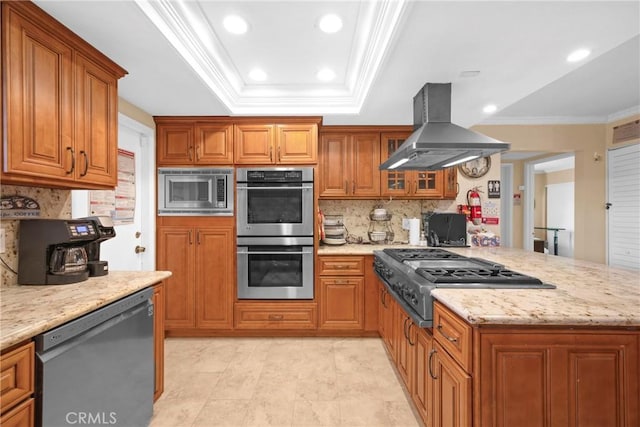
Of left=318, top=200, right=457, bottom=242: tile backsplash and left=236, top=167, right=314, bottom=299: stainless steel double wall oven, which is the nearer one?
left=236, top=167, right=314, bottom=299: stainless steel double wall oven

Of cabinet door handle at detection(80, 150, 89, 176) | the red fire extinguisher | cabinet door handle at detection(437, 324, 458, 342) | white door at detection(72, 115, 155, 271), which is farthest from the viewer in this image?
the red fire extinguisher

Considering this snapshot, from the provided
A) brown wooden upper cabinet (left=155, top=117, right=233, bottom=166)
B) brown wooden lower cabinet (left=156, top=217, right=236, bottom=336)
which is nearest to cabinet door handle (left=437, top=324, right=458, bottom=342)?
brown wooden lower cabinet (left=156, top=217, right=236, bottom=336)

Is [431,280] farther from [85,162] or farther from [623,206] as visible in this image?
[623,206]

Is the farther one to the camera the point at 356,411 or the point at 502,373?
the point at 356,411

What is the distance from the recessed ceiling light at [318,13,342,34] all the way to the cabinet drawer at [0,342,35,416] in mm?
2113

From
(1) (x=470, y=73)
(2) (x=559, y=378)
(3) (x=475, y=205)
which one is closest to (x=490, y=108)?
(1) (x=470, y=73)

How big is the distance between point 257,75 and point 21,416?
251 cm

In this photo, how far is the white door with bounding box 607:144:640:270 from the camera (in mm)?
3516

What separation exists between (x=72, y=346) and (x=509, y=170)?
22.0 feet

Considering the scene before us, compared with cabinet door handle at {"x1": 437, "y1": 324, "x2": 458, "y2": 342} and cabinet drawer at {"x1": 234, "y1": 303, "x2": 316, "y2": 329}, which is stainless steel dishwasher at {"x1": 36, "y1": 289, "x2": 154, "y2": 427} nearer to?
cabinet drawer at {"x1": 234, "y1": 303, "x2": 316, "y2": 329}

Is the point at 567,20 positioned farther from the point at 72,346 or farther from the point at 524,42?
the point at 72,346

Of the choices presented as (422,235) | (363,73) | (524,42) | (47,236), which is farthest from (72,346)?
(422,235)

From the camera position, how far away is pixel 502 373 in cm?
117

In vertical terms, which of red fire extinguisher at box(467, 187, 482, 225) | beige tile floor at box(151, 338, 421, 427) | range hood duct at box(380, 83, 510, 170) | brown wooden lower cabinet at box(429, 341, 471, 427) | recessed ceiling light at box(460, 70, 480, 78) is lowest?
beige tile floor at box(151, 338, 421, 427)
